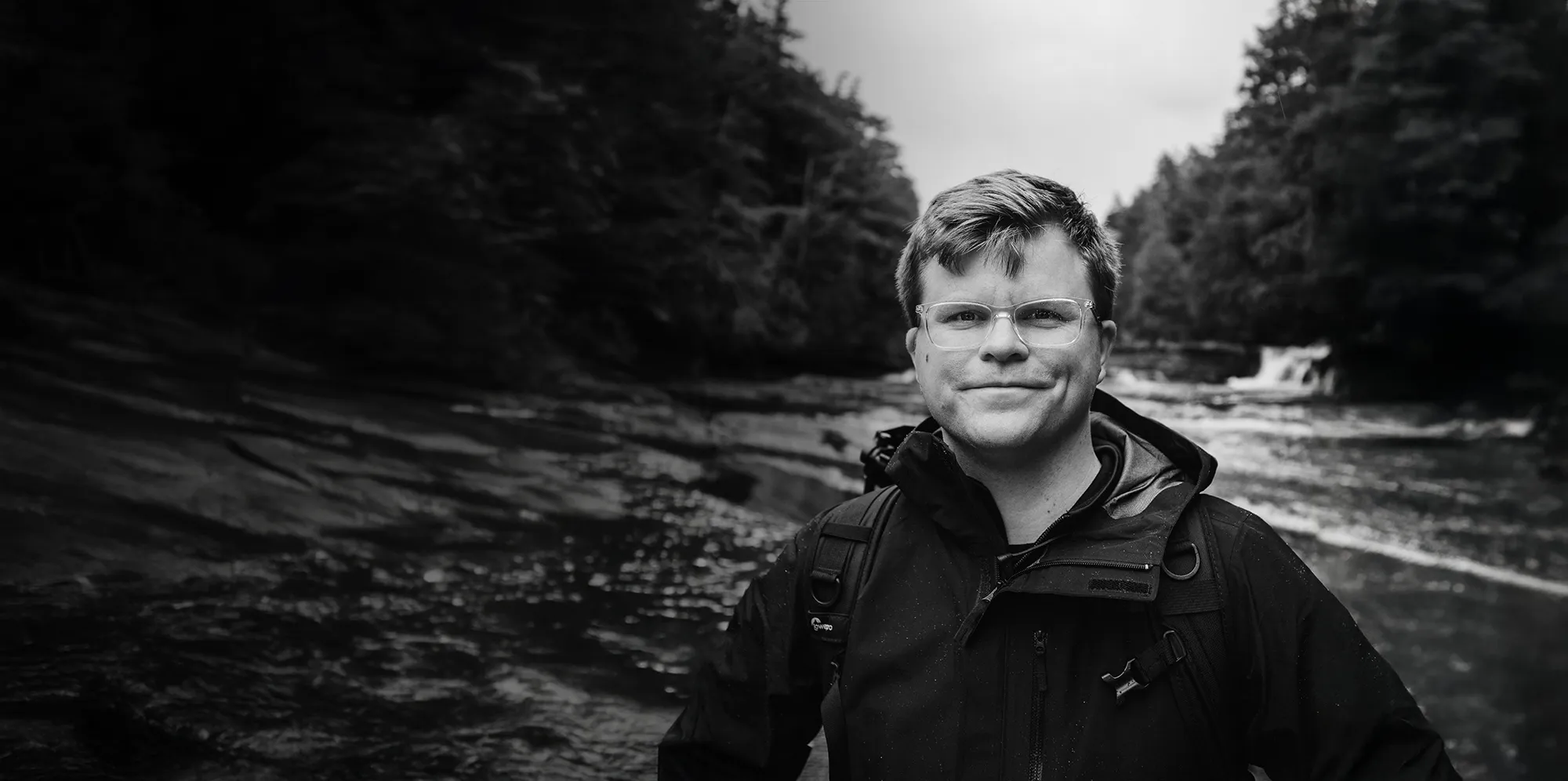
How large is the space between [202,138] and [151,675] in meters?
10.3

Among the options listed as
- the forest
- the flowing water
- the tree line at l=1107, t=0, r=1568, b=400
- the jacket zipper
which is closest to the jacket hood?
the jacket zipper

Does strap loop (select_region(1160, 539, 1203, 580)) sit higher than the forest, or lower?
lower

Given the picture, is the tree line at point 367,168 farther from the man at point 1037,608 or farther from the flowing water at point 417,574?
the man at point 1037,608

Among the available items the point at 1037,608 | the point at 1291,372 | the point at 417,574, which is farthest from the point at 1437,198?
the point at 1037,608

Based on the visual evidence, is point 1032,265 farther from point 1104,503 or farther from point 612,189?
point 612,189

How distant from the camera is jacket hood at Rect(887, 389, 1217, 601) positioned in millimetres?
1503

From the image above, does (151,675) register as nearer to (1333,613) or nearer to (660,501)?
(1333,613)

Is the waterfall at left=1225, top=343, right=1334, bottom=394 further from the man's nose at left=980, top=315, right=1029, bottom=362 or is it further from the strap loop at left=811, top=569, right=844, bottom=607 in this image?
the strap loop at left=811, top=569, right=844, bottom=607

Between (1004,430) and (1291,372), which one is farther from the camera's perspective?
(1291,372)

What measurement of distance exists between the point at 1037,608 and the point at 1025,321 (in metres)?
0.52

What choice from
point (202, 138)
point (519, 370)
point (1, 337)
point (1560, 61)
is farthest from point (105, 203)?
point (1560, 61)

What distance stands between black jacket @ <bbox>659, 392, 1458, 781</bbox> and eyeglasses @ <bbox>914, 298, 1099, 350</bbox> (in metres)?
0.21

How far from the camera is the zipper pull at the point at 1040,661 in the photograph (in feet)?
5.01

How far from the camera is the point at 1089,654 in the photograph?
1.53m
